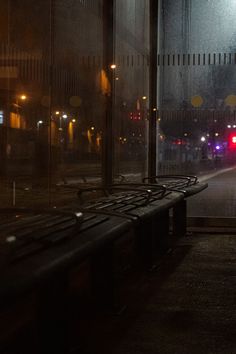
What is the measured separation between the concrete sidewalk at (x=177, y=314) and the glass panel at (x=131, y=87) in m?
2.12

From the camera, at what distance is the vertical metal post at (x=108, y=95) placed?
7273mm

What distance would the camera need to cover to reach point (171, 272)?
6281 mm

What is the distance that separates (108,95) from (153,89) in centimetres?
194

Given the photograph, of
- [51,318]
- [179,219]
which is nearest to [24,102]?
[51,318]

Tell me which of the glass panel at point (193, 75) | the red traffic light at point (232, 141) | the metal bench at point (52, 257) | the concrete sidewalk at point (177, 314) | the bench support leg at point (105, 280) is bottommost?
the concrete sidewalk at point (177, 314)

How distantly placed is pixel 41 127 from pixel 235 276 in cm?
244

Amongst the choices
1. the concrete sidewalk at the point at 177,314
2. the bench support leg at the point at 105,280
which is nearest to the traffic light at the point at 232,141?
the concrete sidewalk at the point at 177,314

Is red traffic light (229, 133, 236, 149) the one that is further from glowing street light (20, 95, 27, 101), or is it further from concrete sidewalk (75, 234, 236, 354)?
glowing street light (20, 95, 27, 101)

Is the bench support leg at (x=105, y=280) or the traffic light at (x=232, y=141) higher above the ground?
the traffic light at (x=232, y=141)

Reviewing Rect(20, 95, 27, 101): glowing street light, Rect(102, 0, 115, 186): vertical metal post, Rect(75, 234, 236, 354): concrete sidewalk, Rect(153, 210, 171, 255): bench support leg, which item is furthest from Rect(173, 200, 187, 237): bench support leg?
Rect(20, 95, 27, 101): glowing street light

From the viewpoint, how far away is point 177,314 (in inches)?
185

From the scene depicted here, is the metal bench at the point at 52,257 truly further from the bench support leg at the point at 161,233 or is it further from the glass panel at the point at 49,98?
the bench support leg at the point at 161,233

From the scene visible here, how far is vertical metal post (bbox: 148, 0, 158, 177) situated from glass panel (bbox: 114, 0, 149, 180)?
4.7 inches

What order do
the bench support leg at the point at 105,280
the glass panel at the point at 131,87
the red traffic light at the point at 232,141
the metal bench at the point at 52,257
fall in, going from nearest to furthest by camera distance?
the metal bench at the point at 52,257 < the bench support leg at the point at 105,280 < the glass panel at the point at 131,87 < the red traffic light at the point at 232,141
